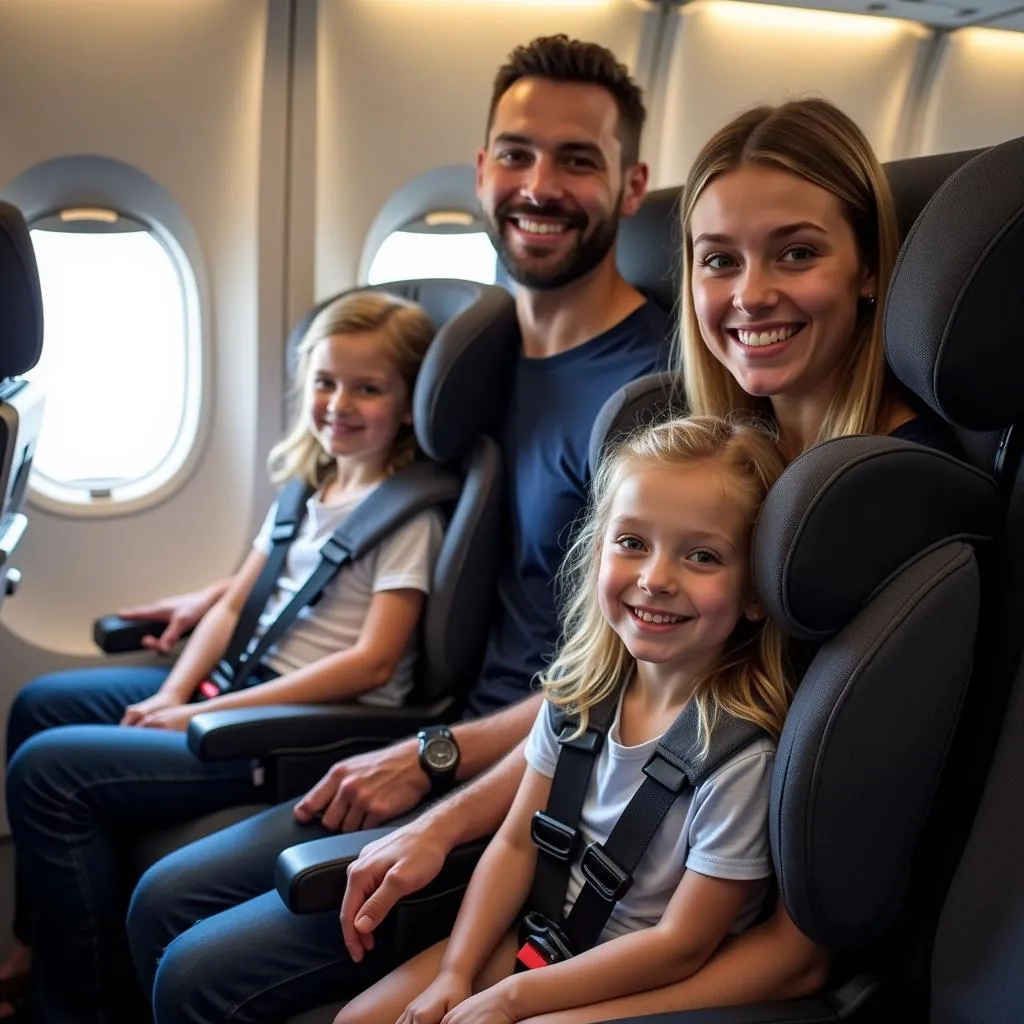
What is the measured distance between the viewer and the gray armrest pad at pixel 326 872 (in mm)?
1615

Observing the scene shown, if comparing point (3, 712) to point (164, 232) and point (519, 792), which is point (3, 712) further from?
point (519, 792)

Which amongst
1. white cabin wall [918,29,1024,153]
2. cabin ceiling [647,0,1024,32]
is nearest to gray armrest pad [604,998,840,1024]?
cabin ceiling [647,0,1024,32]

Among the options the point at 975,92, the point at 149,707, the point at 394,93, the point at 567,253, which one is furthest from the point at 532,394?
the point at 975,92

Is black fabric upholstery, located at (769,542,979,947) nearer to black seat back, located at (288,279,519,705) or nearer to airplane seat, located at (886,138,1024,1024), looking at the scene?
airplane seat, located at (886,138,1024,1024)

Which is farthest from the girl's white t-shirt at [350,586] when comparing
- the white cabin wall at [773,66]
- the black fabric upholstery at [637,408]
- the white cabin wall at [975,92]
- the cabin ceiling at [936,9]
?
the white cabin wall at [975,92]

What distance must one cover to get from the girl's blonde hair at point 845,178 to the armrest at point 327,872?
84 centimetres

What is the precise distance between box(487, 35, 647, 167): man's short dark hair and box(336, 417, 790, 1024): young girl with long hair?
1.02m

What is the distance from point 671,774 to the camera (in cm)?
148

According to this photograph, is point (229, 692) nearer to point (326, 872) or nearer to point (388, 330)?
point (388, 330)

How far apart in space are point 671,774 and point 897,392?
591 millimetres

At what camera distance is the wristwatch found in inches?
79.7

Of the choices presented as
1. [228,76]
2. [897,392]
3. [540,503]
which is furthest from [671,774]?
[228,76]

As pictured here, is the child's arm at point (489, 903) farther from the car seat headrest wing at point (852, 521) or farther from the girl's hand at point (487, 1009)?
the car seat headrest wing at point (852, 521)

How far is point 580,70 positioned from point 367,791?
58.7 inches
